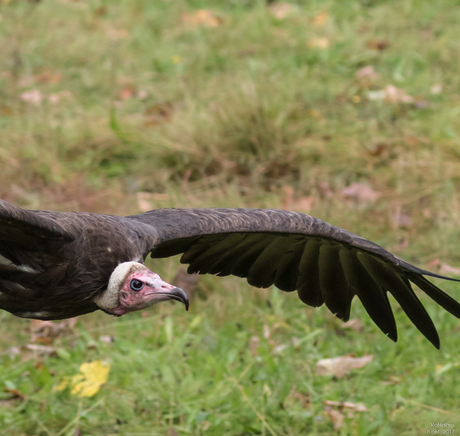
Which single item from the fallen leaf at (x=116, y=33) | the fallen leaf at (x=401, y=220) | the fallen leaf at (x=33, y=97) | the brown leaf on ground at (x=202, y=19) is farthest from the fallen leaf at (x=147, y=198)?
the brown leaf on ground at (x=202, y=19)

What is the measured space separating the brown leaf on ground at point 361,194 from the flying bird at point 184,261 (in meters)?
2.41

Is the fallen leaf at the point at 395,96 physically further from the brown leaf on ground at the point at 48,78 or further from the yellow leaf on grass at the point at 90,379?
the yellow leaf on grass at the point at 90,379

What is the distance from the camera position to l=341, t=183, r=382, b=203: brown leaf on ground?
7.01 m

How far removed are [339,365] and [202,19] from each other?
6.55 meters

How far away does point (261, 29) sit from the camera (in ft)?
32.7

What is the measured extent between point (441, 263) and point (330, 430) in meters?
2.13

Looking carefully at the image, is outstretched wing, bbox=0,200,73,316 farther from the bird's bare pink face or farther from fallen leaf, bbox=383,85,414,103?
fallen leaf, bbox=383,85,414,103

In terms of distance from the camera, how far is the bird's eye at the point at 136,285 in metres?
3.44

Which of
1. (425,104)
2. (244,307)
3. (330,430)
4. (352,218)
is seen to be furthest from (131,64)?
(330,430)

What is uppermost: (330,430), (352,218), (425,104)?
(425,104)

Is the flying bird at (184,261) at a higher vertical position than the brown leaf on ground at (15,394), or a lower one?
higher

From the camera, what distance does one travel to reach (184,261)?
15.3 feet

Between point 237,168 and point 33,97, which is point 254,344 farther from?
point 33,97

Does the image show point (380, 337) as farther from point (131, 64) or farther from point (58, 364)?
point (131, 64)
